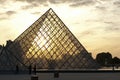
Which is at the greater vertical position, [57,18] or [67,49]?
[57,18]

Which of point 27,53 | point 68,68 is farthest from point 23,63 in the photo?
point 68,68

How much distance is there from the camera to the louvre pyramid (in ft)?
175

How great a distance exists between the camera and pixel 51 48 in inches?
2181

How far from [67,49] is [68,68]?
2.46m

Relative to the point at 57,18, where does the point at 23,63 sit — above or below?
below

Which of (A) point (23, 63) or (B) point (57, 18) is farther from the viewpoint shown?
(B) point (57, 18)

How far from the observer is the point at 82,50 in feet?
178

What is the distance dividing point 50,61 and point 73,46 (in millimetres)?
3408

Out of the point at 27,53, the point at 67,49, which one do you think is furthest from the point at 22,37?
the point at 67,49

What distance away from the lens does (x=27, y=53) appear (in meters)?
53.6

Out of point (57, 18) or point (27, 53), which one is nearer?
point (27, 53)

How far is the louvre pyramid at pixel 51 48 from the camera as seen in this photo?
53312 mm

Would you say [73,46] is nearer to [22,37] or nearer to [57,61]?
[57,61]

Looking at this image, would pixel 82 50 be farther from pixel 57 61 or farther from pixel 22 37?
pixel 22 37
